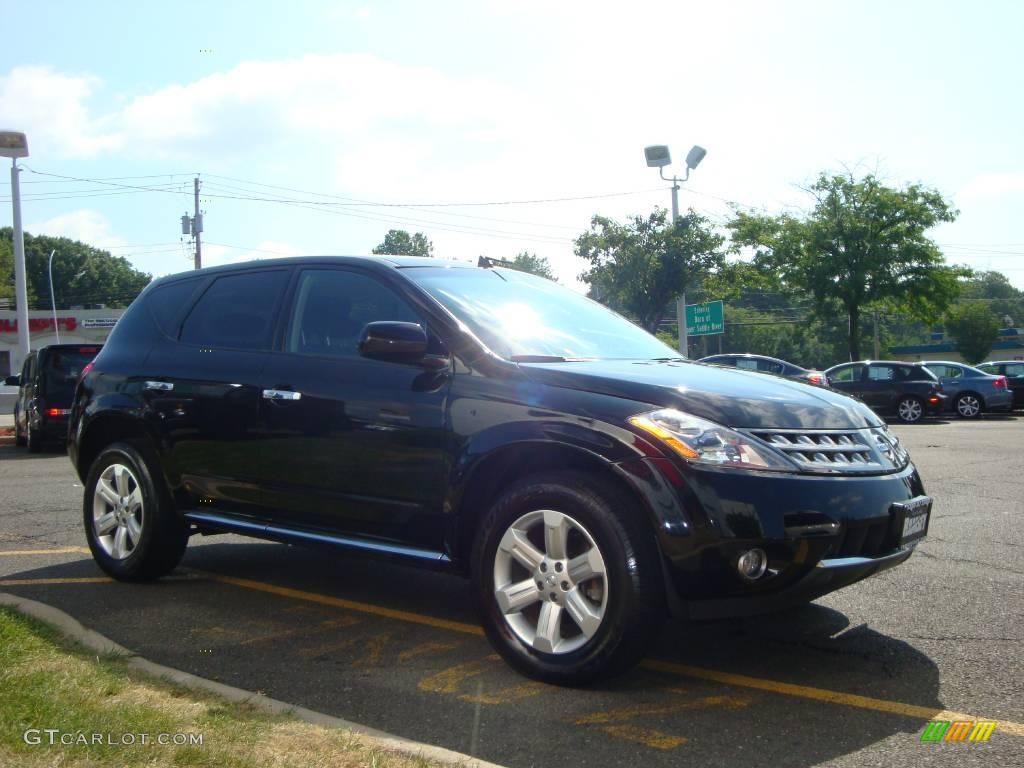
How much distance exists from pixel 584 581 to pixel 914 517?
4.52 ft

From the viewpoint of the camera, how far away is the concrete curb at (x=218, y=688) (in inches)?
126

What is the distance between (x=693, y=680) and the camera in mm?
4070

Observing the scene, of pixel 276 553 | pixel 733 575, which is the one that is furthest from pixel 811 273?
pixel 733 575

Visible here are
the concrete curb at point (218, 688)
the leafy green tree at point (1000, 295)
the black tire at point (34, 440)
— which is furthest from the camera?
the leafy green tree at point (1000, 295)

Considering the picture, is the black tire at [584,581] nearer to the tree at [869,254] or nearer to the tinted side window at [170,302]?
the tinted side window at [170,302]

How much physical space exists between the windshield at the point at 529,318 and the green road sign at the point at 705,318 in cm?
3007

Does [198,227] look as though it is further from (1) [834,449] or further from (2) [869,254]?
(1) [834,449]

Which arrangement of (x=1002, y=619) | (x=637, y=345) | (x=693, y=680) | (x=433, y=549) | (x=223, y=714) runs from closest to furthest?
(x=223, y=714) < (x=693, y=680) < (x=433, y=549) < (x=1002, y=619) < (x=637, y=345)

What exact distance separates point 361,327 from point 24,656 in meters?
2.04

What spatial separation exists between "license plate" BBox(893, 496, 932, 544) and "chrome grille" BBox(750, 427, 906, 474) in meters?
0.16

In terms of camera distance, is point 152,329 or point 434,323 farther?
point 152,329

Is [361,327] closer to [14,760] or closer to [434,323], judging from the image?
[434,323]

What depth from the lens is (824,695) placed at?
3836 millimetres

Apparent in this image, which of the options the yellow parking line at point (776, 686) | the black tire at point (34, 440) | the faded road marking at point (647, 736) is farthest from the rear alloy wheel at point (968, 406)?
the faded road marking at point (647, 736)
